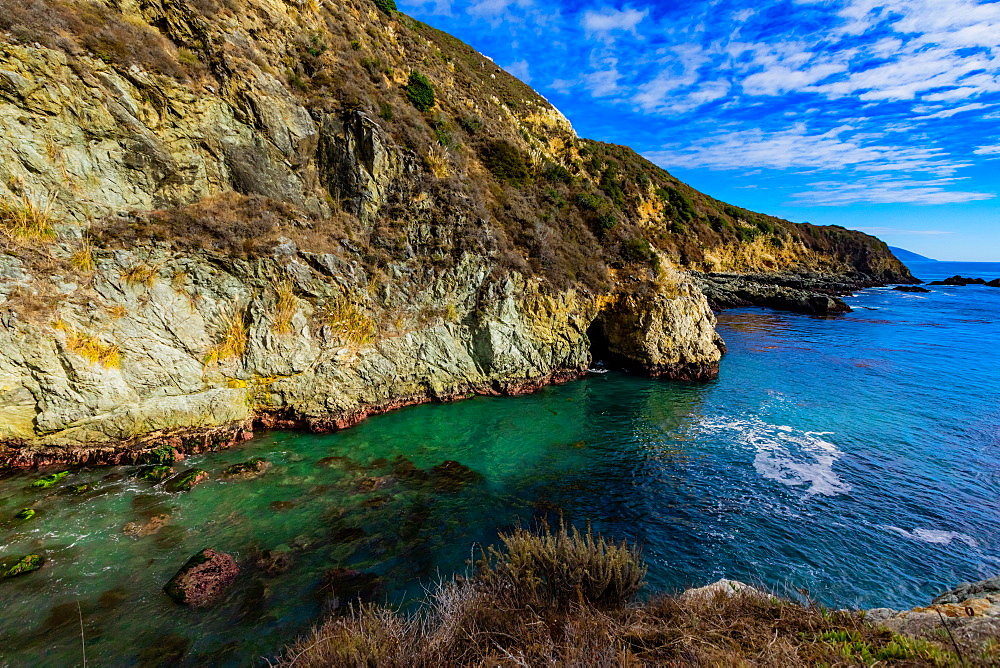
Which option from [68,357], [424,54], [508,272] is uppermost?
[424,54]

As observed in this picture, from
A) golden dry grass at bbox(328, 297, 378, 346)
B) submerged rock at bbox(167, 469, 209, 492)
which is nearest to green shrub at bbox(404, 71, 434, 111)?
golden dry grass at bbox(328, 297, 378, 346)

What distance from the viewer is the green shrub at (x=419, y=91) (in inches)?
934

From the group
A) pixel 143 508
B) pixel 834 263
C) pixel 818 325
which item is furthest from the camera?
pixel 834 263

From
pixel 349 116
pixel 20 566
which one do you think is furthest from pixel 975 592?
pixel 349 116

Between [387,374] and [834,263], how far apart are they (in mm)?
83606

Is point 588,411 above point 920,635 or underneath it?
underneath

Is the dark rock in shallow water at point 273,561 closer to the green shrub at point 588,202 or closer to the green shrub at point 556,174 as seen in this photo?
the green shrub at point 588,202

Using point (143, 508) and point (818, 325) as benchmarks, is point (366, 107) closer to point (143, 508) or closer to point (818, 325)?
point (143, 508)

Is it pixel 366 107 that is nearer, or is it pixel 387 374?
pixel 387 374

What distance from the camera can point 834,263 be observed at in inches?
2709

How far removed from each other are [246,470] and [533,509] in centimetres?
811

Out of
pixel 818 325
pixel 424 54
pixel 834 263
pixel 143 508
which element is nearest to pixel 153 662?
pixel 143 508

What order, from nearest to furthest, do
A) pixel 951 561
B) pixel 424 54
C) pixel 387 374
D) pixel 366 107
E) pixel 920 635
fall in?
pixel 920 635 → pixel 951 561 → pixel 387 374 → pixel 366 107 → pixel 424 54

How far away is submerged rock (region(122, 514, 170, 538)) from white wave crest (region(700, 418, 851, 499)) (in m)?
15.9
